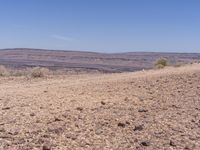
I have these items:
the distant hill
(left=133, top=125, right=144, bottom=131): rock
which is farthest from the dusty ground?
the distant hill

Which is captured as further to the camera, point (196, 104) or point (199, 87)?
point (199, 87)

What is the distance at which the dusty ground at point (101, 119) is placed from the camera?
734 cm

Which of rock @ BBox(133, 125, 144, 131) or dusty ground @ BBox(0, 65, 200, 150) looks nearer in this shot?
dusty ground @ BBox(0, 65, 200, 150)

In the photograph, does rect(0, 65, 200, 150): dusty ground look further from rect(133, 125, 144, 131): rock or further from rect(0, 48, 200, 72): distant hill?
rect(0, 48, 200, 72): distant hill

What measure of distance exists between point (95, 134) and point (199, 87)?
632cm

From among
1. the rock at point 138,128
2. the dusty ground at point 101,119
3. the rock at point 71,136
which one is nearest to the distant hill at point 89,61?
the dusty ground at point 101,119

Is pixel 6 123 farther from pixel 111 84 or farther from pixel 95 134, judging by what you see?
pixel 111 84

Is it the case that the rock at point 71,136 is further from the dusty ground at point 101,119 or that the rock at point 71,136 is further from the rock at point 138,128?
the rock at point 138,128

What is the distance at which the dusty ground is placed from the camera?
24.1ft

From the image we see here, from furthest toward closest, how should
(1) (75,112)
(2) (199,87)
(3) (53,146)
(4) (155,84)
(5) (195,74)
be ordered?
(5) (195,74)
(4) (155,84)
(2) (199,87)
(1) (75,112)
(3) (53,146)

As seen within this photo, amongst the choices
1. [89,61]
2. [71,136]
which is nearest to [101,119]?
[71,136]

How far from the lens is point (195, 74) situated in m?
15.9

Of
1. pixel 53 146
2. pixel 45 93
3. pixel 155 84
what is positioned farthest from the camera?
pixel 155 84

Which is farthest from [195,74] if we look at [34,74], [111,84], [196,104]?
[34,74]
